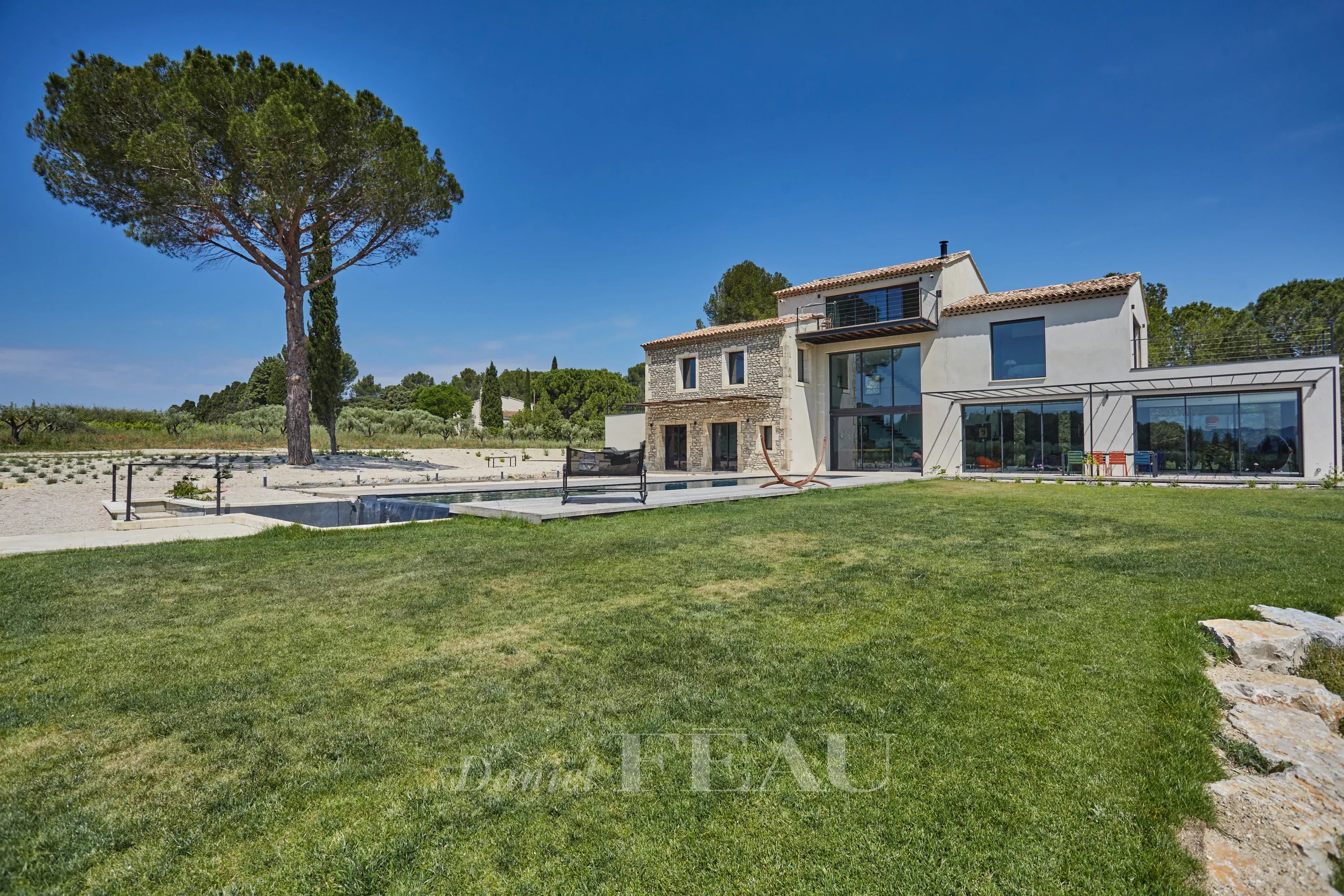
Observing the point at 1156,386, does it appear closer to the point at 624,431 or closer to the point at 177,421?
the point at 624,431

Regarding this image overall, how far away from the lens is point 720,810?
1.96 meters

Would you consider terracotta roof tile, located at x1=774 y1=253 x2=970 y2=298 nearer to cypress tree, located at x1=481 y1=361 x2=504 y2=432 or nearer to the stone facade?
the stone facade

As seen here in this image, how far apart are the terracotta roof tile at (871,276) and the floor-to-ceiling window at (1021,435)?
16.3 feet

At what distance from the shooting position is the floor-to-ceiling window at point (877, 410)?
22.0m

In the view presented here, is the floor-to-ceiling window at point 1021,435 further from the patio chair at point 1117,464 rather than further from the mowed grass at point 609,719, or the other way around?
the mowed grass at point 609,719

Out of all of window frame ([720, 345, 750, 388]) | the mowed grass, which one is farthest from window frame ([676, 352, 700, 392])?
the mowed grass

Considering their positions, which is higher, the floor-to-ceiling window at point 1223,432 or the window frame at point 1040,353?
the window frame at point 1040,353

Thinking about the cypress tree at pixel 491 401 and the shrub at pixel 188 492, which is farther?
the cypress tree at pixel 491 401

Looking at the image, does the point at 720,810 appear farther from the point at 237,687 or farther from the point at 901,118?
the point at 901,118

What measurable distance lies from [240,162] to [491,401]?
3110cm

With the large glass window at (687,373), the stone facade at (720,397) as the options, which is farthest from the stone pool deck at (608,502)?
the large glass window at (687,373)

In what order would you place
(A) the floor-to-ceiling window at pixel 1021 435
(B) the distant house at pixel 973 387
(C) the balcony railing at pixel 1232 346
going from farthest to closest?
(A) the floor-to-ceiling window at pixel 1021 435 < (C) the balcony railing at pixel 1232 346 < (B) the distant house at pixel 973 387

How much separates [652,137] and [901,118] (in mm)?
7873

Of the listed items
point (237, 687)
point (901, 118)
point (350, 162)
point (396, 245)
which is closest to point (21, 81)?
point (350, 162)
